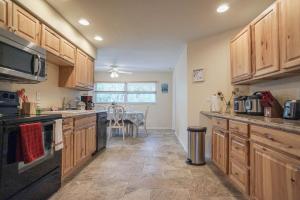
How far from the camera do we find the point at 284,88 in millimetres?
2605

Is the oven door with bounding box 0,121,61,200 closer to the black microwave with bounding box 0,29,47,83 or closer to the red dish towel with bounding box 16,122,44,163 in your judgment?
the red dish towel with bounding box 16,122,44,163

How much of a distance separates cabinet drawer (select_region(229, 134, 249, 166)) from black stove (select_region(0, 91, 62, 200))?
6.78 feet

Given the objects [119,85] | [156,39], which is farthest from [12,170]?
[119,85]

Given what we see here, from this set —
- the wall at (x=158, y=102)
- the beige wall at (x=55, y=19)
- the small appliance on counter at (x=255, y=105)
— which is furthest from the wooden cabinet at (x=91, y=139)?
the wall at (x=158, y=102)

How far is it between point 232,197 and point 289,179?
3.42 ft

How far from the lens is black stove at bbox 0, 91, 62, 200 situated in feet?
5.49

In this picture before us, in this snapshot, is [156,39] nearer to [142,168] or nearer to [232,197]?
[142,168]

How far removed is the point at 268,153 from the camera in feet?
5.76

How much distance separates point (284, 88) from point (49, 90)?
340cm

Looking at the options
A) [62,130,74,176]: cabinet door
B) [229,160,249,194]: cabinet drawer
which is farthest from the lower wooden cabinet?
[229,160,249,194]: cabinet drawer

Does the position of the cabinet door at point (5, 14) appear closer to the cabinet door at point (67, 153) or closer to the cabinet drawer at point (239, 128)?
the cabinet door at point (67, 153)

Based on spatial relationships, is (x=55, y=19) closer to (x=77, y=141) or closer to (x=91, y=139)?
(x=77, y=141)

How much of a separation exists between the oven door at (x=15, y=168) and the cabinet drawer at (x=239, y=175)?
6.81ft

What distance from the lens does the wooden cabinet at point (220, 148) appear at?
110 inches
